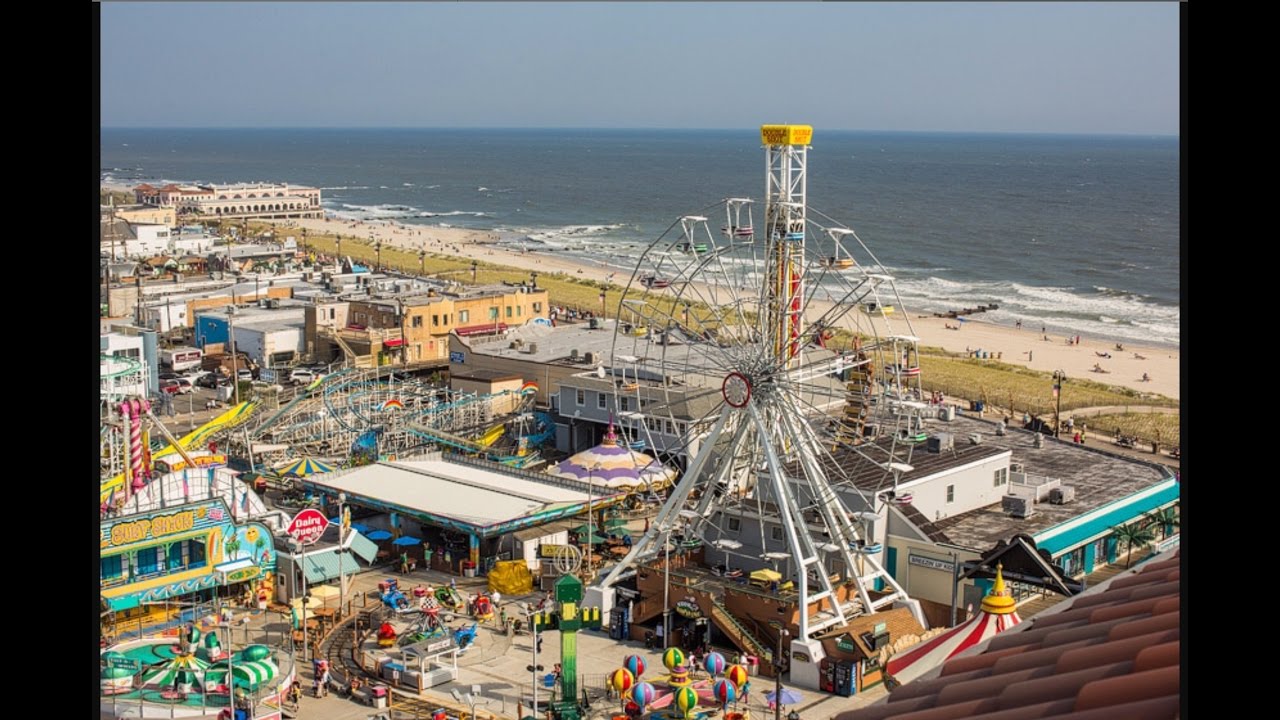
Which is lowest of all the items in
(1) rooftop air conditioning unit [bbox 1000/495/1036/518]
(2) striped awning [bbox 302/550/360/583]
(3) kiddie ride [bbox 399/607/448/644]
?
(3) kiddie ride [bbox 399/607/448/644]

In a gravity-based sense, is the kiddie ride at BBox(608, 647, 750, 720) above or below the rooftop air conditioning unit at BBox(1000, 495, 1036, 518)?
below

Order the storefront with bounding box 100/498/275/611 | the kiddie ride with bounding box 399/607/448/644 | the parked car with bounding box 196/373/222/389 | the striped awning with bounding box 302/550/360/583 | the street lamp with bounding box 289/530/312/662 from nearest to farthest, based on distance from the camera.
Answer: the kiddie ride with bounding box 399/607/448/644 → the street lamp with bounding box 289/530/312/662 → the storefront with bounding box 100/498/275/611 → the striped awning with bounding box 302/550/360/583 → the parked car with bounding box 196/373/222/389

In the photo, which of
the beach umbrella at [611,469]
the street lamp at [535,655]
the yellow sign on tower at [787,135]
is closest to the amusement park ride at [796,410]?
the yellow sign on tower at [787,135]

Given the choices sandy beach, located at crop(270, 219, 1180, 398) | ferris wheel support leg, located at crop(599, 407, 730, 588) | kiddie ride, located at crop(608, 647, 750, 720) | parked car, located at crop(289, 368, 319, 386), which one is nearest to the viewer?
kiddie ride, located at crop(608, 647, 750, 720)

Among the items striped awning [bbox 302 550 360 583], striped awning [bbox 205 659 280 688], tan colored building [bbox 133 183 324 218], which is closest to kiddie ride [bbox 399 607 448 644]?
striped awning [bbox 302 550 360 583]

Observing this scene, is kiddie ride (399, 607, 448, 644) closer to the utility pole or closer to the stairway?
the stairway

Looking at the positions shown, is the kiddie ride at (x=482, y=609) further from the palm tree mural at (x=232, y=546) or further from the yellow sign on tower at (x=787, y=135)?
the yellow sign on tower at (x=787, y=135)

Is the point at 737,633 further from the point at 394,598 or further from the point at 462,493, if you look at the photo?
the point at 462,493
